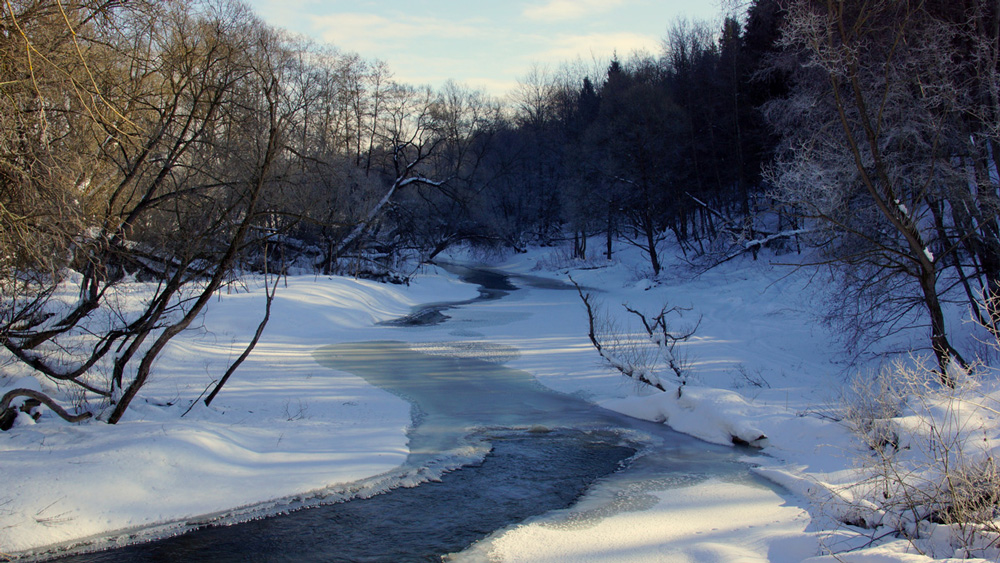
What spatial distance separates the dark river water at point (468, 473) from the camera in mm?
5797

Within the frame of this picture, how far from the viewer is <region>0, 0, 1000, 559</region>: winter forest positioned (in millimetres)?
5586

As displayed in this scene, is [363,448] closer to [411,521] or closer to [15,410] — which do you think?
[411,521]

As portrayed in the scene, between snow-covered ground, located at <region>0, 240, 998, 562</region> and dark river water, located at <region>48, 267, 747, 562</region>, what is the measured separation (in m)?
0.36

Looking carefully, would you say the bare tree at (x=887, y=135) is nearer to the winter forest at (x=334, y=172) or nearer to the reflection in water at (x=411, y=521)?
the winter forest at (x=334, y=172)

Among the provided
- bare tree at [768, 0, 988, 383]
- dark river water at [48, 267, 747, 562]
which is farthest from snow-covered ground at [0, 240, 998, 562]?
bare tree at [768, 0, 988, 383]

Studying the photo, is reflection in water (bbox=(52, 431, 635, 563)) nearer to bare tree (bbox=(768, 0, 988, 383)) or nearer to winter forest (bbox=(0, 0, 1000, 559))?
winter forest (bbox=(0, 0, 1000, 559))

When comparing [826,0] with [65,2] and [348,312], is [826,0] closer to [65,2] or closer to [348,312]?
[65,2]

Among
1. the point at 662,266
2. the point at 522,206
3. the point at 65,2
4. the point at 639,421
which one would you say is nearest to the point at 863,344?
the point at 639,421

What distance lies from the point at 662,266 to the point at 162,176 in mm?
27476

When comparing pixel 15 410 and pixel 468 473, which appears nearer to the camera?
pixel 15 410

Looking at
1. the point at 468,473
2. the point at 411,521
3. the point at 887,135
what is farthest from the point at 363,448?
the point at 887,135

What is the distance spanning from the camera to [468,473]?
306 inches

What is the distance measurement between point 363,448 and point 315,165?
14.2 ft

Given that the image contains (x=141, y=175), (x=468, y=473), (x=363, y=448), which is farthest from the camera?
(x=363, y=448)
